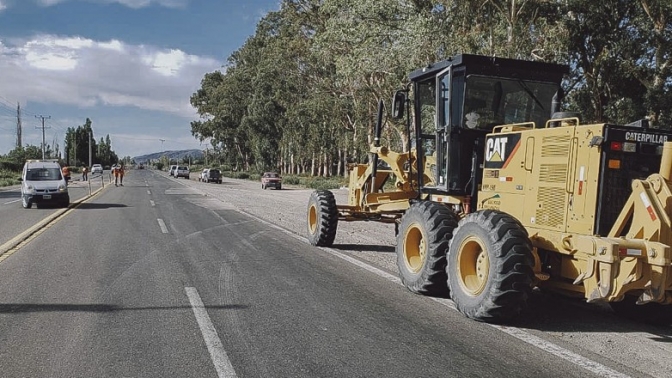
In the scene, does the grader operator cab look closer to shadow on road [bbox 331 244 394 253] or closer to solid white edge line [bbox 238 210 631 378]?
solid white edge line [bbox 238 210 631 378]

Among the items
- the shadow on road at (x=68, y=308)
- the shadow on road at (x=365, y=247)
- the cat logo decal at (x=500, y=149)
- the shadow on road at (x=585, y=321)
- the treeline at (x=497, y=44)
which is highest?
the treeline at (x=497, y=44)

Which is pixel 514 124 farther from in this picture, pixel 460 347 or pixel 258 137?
pixel 258 137

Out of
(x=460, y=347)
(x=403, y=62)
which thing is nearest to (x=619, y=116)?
(x=403, y=62)

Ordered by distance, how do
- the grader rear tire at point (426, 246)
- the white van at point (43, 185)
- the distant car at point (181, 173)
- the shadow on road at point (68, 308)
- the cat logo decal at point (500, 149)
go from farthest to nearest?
the distant car at point (181, 173) → the white van at point (43, 185) → the grader rear tire at point (426, 246) → the cat logo decal at point (500, 149) → the shadow on road at point (68, 308)

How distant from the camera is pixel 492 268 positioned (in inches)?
243

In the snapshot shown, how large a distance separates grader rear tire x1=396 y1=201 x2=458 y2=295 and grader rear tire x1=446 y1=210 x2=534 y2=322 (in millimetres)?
645

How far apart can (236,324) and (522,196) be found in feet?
12.1

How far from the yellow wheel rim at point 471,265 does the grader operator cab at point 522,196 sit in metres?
0.01

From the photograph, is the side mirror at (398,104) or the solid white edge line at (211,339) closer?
the solid white edge line at (211,339)

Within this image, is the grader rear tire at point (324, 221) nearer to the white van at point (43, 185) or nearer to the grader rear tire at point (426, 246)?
the grader rear tire at point (426, 246)

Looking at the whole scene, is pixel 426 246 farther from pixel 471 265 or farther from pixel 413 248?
pixel 471 265

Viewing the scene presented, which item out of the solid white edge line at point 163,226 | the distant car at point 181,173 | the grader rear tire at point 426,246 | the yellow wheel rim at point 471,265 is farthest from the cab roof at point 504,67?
the distant car at point 181,173

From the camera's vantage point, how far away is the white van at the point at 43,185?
21469mm

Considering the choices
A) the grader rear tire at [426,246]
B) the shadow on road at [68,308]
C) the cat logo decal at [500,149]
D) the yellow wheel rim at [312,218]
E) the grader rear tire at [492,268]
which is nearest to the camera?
the grader rear tire at [492,268]
